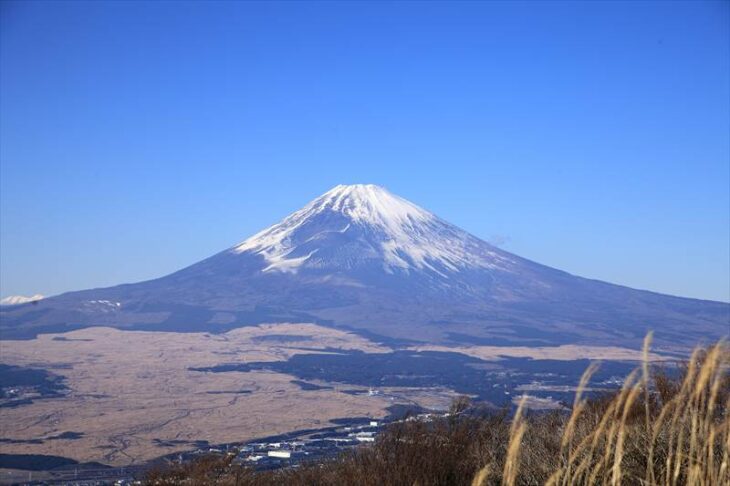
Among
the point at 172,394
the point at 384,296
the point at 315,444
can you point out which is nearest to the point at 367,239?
the point at 384,296

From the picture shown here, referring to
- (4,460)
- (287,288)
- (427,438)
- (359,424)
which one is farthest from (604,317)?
(427,438)

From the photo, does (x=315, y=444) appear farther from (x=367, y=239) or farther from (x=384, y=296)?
(x=367, y=239)

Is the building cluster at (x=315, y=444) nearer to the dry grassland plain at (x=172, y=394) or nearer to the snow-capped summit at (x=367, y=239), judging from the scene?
the dry grassland plain at (x=172, y=394)

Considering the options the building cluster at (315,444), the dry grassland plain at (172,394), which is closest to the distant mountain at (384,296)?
the dry grassland plain at (172,394)

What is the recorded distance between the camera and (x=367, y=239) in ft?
406

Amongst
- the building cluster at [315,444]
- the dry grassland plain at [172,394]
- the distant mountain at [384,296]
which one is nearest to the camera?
the building cluster at [315,444]

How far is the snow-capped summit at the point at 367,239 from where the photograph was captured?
4552 inches

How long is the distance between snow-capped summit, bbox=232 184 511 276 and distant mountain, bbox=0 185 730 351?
0.29 metres

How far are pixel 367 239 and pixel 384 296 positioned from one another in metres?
25.5

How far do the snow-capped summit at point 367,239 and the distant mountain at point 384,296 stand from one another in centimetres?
29

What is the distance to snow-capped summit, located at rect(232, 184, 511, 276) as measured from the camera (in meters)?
116

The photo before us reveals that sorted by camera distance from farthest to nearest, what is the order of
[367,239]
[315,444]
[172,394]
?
[367,239] → [172,394] → [315,444]

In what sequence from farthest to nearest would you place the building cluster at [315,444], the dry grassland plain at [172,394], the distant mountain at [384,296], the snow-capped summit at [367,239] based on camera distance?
1. the snow-capped summit at [367,239]
2. the distant mountain at [384,296]
3. the dry grassland plain at [172,394]
4. the building cluster at [315,444]

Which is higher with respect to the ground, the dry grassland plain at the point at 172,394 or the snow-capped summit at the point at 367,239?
the snow-capped summit at the point at 367,239
